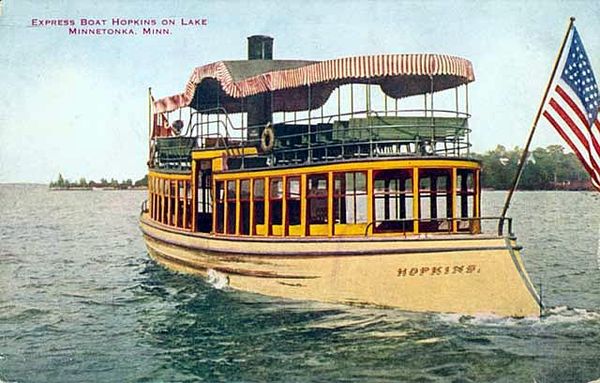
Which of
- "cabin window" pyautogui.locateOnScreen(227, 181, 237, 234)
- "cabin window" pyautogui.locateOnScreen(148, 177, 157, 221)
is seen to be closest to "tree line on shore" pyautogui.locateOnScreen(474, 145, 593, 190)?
"cabin window" pyautogui.locateOnScreen(227, 181, 237, 234)

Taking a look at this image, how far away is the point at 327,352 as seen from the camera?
650 cm

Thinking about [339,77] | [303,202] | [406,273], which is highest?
[339,77]

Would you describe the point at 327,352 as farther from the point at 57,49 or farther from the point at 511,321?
the point at 57,49

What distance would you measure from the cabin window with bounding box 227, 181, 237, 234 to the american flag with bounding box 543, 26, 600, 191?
14.5 ft

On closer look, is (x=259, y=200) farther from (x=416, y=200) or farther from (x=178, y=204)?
(x=416, y=200)

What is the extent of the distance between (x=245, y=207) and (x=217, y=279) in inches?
43.2

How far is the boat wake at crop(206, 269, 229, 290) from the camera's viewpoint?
9016mm

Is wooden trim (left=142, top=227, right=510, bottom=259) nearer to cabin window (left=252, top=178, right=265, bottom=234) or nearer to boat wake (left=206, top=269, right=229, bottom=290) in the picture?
boat wake (left=206, top=269, right=229, bottom=290)

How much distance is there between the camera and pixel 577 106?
6633 mm

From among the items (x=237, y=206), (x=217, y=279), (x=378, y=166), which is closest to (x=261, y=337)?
(x=378, y=166)

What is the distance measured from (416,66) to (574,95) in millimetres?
1603

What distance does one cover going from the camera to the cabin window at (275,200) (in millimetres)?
8922

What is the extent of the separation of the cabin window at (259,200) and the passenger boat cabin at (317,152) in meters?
0.02

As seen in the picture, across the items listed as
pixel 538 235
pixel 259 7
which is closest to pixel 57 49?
pixel 259 7
